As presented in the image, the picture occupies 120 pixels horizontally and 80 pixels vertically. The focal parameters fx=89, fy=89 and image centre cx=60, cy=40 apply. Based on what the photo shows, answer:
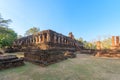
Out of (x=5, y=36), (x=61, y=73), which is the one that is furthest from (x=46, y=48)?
(x=5, y=36)

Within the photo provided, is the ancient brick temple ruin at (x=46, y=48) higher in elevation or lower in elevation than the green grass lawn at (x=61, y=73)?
higher

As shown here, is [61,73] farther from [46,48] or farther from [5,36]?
[5,36]

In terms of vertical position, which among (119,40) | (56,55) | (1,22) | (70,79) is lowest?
(70,79)

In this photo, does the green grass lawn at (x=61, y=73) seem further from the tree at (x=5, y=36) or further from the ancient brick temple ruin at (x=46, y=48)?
the tree at (x=5, y=36)

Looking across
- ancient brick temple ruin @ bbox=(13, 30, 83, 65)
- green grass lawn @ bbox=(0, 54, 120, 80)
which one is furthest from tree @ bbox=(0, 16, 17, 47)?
green grass lawn @ bbox=(0, 54, 120, 80)

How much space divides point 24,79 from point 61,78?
1423 millimetres

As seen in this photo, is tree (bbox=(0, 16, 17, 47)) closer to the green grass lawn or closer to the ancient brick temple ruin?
the ancient brick temple ruin

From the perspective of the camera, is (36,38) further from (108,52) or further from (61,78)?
(61,78)

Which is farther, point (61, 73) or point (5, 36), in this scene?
point (5, 36)

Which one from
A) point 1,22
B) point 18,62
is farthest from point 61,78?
point 1,22

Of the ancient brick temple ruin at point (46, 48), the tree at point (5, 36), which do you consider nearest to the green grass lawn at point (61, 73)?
the ancient brick temple ruin at point (46, 48)

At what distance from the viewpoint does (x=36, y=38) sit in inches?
517

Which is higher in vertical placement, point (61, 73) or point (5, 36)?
point (5, 36)

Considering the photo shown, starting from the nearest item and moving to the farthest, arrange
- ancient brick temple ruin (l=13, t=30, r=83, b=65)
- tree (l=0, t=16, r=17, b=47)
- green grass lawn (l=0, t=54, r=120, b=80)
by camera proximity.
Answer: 1. green grass lawn (l=0, t=54, r=120, b=80)
2. ancient brick temple ruin (l=13, t=30, r=83, b=65)
3. tree (l=0, t=16, r=17, b=47)
